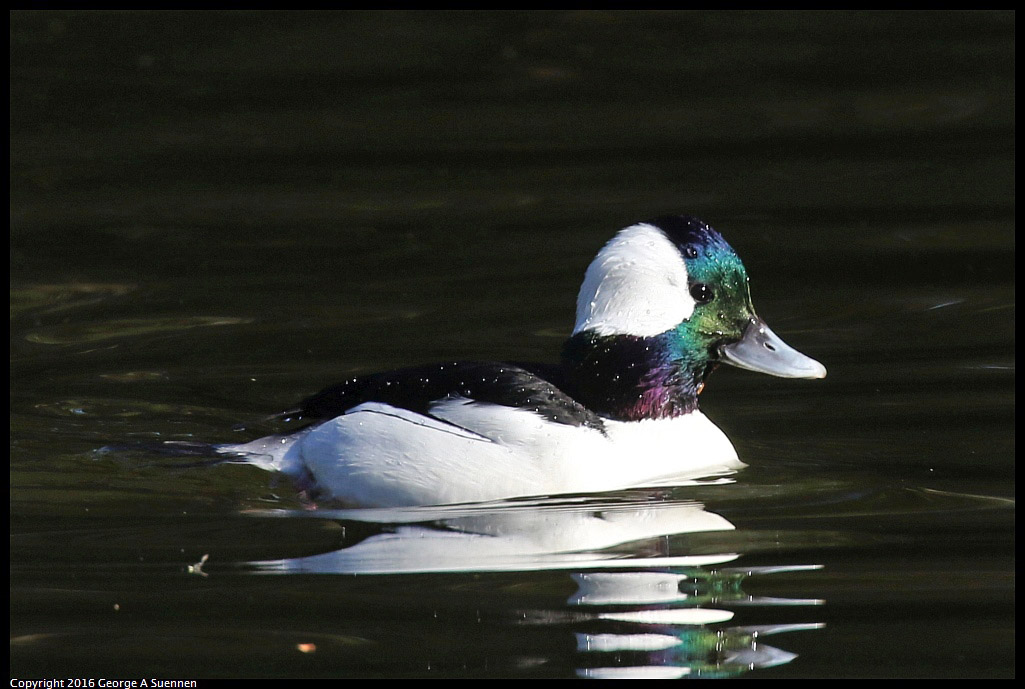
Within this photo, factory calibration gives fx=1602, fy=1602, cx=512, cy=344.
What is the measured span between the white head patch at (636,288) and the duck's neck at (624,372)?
55mm

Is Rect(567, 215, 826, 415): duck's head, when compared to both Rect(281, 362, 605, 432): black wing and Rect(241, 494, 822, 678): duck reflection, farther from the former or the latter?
Rect(241, 494, 822, 678): duck reflection

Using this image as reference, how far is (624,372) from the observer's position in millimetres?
7434

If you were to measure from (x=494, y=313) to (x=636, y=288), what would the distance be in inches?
128

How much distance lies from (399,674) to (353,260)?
6300 mm

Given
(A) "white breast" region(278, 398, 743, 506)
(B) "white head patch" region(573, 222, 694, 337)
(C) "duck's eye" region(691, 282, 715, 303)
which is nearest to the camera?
(A) "white breast" region(278, 398, 743, 506)

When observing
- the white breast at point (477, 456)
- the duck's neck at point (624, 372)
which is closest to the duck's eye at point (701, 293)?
the duck's neck at point (624, 372)

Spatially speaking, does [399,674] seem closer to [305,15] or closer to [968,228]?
[968,228]

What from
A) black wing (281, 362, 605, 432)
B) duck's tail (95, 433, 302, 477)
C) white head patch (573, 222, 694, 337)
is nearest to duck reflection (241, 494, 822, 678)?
black wing (281, 362, 605, 432)

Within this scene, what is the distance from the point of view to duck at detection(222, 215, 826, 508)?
7129 mm

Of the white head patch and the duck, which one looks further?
the white head patch

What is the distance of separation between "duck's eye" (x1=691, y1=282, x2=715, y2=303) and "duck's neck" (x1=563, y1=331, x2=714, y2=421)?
0.73ft

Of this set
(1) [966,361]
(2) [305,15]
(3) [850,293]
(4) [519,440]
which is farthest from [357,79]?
(4) [519,440]

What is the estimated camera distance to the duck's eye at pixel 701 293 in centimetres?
755

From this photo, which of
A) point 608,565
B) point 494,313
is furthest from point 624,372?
point 494,313
